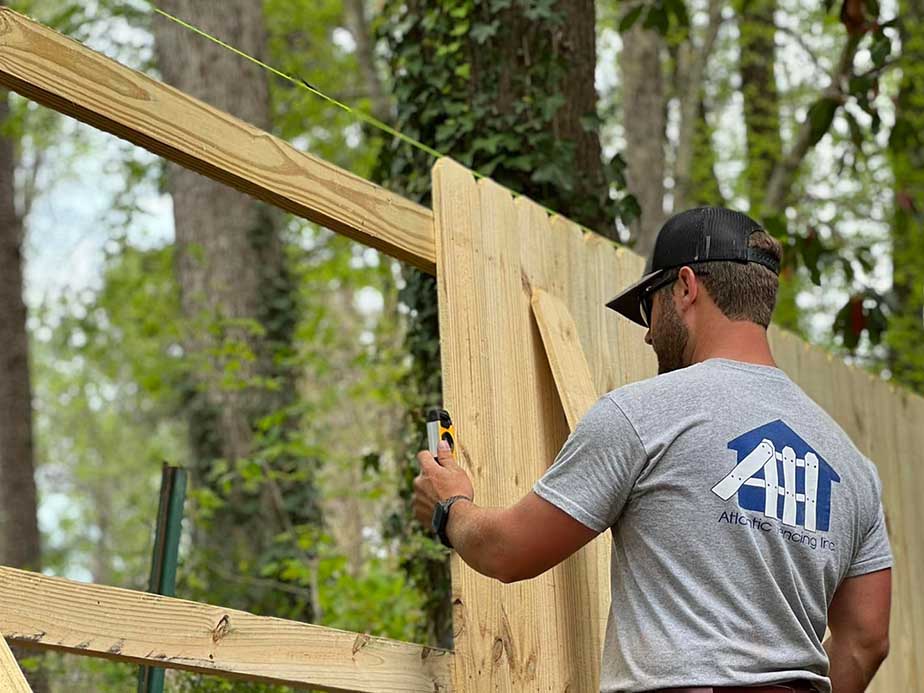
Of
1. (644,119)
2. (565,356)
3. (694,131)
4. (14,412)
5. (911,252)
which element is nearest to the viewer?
(565,356)

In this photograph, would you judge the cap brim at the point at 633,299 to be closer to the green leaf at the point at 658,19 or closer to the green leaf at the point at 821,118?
the green leaf at the point at 821,118

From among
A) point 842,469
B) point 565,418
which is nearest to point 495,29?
point 565,418

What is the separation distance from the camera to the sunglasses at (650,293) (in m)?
2.50

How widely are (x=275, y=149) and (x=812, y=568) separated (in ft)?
4.33

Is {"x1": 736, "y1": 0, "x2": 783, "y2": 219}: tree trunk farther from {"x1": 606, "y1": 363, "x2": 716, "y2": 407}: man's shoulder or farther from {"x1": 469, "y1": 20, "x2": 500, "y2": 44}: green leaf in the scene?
{"x1": 606, "y1": 363, "x2": 716, "y2": 407}: man's shoulder

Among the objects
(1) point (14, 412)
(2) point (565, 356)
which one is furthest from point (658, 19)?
(1) point (14, 412)

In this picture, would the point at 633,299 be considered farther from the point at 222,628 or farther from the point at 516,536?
the point at 222,628

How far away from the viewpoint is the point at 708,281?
97.0 inches

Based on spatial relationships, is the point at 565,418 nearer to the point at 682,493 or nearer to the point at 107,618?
the point at 682,493

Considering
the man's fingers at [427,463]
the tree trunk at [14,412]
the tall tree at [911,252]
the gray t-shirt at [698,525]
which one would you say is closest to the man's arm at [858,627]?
the gray t-shirt at [698,525]

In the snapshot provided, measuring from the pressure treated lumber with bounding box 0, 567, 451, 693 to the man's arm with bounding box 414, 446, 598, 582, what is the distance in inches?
14.6

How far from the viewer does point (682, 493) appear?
2.23 metres

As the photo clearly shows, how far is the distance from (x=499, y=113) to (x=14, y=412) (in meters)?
5.33

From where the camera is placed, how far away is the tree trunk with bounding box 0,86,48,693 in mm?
8758
